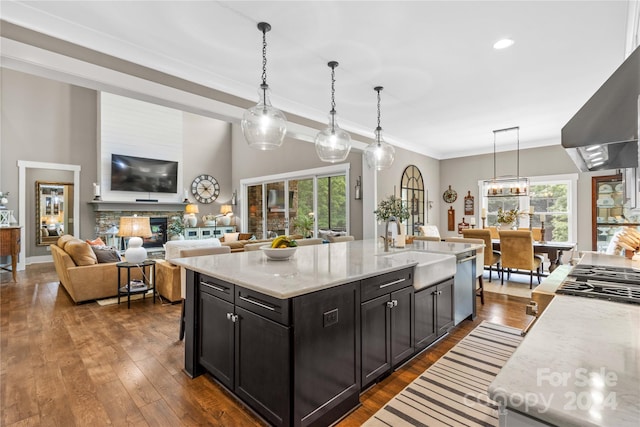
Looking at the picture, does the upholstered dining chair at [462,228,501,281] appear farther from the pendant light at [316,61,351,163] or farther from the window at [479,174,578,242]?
the pendant light at [316,61,351,163]

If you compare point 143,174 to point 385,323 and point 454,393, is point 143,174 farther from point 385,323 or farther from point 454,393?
point 454,393

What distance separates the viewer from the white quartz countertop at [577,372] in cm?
60

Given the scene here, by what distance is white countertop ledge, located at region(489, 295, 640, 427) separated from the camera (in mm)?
598

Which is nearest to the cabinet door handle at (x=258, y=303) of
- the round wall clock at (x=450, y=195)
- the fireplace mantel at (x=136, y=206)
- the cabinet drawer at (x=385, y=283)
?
the cabinet drawer at (x=385, y=283)

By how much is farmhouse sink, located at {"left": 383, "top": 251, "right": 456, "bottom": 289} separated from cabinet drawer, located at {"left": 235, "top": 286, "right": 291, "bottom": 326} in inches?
48.7

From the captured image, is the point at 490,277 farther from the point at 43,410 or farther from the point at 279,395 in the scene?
the point at 43,410

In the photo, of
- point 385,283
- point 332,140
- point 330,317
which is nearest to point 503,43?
point 332,140

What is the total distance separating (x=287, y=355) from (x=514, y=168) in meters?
7.56

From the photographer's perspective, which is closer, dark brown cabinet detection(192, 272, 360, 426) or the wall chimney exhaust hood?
the wall chimney exhaust hood

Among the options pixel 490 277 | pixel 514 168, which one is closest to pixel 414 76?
pixel 490 277

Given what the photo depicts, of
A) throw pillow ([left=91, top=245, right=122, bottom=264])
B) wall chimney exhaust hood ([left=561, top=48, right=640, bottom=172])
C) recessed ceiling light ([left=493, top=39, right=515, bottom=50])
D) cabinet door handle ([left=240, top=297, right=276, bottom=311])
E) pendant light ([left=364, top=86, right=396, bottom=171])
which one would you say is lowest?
throw pillow ([left=91, top=245, right=122, bottom=264])

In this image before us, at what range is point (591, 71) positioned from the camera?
3.46m

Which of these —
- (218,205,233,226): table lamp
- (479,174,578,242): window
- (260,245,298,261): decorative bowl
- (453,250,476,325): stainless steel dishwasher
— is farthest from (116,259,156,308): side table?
(479,174,578,242): window

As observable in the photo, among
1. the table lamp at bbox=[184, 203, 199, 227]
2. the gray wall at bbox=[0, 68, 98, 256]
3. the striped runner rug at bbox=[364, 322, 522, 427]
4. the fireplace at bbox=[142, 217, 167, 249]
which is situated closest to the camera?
the striped runner rug at bbox=[364, 322, 522, 427]
